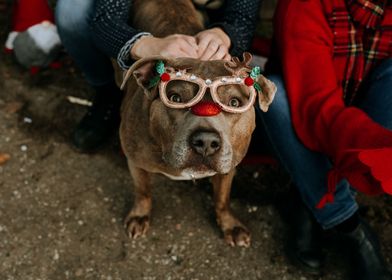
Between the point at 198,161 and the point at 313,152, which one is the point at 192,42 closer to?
the point at 198,161

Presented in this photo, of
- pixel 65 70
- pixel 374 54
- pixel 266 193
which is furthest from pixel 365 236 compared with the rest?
pixel 65 70

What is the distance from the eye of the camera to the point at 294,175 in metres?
3.02

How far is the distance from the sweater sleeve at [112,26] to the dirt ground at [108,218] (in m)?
1.06

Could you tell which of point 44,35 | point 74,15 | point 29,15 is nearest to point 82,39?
point 74,15

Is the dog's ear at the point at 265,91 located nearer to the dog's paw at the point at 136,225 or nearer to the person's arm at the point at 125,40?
the person's arm at the point at 125,40

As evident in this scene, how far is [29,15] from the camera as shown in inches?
162

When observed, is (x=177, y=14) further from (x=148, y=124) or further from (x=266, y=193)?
(x=266, y=193)

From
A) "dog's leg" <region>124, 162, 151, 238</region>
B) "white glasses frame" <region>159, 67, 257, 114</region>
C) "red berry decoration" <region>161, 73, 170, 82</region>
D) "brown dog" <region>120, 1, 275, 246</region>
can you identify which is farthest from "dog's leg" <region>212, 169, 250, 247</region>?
"red berry decoration" <region>161, 73, 170, 82</region>

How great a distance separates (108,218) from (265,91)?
1486 mm

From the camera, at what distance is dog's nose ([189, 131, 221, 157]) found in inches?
89.0

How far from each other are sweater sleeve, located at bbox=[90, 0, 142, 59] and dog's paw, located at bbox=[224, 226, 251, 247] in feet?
4.25

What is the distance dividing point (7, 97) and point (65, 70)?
513mm

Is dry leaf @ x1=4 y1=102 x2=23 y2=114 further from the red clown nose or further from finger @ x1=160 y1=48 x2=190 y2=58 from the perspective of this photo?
the red clown nose

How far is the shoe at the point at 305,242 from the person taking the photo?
315cm
